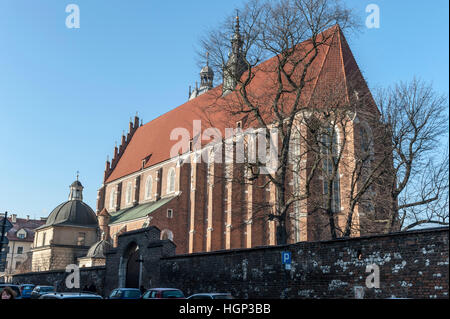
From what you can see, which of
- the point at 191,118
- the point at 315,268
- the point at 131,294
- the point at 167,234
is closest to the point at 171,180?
the point at 167,234

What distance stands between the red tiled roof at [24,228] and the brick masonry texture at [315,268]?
55.3 m

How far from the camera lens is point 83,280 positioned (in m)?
25.9

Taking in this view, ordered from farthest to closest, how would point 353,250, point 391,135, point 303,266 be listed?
point 391,135 → point 303,266 → point 353,250

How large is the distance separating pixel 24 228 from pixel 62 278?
4702 cm

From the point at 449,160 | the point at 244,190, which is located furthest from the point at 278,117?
the point at 244,190

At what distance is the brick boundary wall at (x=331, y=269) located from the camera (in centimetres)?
1147

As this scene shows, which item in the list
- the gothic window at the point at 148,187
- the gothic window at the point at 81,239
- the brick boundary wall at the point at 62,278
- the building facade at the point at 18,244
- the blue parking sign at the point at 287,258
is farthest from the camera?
the building facade at the point at 18,244

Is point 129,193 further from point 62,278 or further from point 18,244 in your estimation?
point 18,244

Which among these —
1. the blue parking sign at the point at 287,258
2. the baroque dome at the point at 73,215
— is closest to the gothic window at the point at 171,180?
the baroque dome at the point at 73,215

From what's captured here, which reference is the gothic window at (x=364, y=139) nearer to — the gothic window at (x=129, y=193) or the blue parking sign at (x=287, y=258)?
the blue parking sign at (x=287, y=258)

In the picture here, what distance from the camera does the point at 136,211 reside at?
4319cm

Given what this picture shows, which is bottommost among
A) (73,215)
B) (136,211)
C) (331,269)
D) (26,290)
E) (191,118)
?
(26,290)
